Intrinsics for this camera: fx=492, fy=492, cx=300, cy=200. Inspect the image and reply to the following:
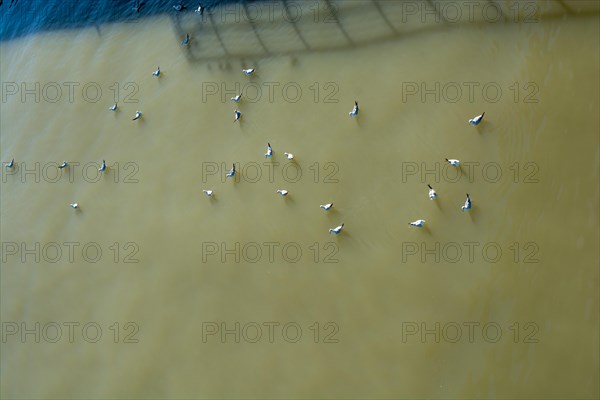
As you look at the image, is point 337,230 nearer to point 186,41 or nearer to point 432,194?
point 432,194

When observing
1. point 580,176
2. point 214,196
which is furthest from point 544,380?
point 214,196

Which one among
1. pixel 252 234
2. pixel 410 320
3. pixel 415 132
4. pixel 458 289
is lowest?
pixel 410 320

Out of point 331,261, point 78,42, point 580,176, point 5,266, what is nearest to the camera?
point 580,176

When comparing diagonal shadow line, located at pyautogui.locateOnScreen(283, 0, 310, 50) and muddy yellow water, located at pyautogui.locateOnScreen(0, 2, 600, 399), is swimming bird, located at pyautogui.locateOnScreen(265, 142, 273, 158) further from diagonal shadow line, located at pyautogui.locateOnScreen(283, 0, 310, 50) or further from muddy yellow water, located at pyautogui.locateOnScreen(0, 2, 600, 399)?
diagonal shadow line, located at pyautogui.locateOnScreen(283, 0, 310, 50)

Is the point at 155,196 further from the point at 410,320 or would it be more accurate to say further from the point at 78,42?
the point at 410,320

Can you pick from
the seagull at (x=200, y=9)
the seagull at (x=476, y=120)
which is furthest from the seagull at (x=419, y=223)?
the seagull at (x=200, y=9)

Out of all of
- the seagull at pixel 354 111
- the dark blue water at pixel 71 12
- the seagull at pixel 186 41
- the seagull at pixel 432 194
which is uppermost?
the dark blue water at pixel 71 12

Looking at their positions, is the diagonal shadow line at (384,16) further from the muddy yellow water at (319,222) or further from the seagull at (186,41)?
the seagull at (186,41)
